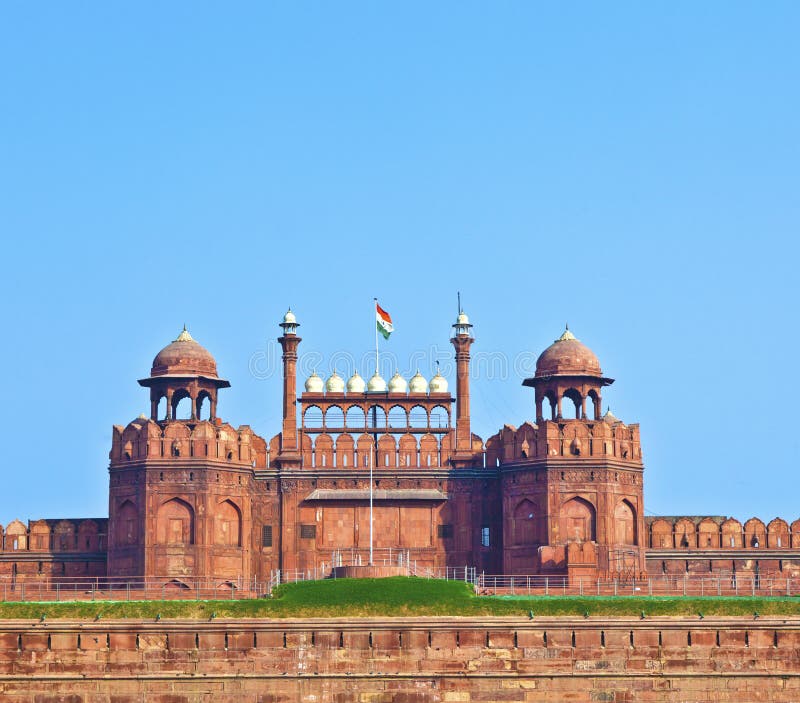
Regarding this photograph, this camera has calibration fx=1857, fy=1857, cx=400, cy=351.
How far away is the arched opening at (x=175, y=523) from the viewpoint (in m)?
81.2

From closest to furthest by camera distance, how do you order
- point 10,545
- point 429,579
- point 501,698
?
1. point 501,698
2. point 429,579
3. point 10,545

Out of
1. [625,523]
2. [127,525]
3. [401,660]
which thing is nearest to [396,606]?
[401,660]

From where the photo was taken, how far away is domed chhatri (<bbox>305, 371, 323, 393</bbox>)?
286 feet

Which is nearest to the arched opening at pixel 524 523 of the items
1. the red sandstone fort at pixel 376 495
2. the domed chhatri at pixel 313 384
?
the red sandstone fort at pixel 376 495

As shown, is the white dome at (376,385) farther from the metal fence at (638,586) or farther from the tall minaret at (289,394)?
the metal fence at (638,586)

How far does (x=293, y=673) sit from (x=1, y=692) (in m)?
10.7

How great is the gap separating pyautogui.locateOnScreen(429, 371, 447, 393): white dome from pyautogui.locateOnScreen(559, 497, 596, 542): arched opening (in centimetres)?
901

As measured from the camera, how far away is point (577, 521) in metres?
82.2

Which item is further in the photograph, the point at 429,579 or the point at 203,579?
the point at 203,579

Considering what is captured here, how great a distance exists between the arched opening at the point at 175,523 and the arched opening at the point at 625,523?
18.8 meters

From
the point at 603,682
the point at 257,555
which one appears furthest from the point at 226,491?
the point at 603,682

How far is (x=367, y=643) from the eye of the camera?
6838cm

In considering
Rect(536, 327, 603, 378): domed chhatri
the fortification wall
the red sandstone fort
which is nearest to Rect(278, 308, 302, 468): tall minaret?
the red sandstone fort

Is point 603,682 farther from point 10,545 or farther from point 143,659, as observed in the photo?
point 10,545
